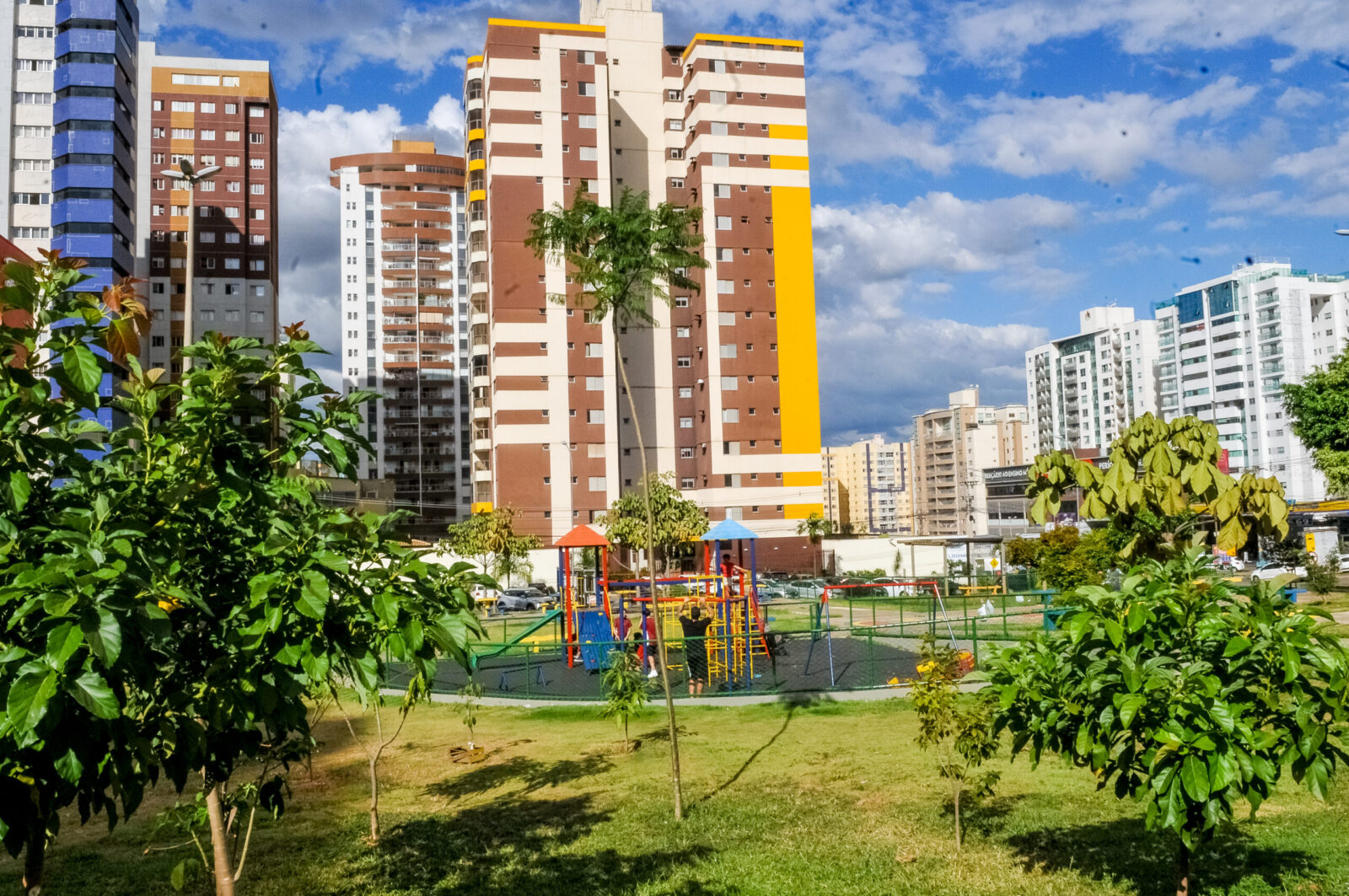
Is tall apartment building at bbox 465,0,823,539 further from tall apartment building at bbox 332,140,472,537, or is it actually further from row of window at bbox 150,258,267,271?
tall apartment building at bbox 332,140,472,537

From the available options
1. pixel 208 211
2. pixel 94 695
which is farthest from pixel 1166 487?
pixel 208 211

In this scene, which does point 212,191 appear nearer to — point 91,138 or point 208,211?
point 208,211

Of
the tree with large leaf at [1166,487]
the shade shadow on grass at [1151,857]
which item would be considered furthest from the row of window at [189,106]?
the shade shadow on grass at [1151,857]

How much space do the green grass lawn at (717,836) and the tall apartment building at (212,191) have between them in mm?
83960

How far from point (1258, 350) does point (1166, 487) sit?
450 feet

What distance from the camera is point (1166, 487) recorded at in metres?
9.82

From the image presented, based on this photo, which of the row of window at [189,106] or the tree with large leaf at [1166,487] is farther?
the row of window at [189,106]

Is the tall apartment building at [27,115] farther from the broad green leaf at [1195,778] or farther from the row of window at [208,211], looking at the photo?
the broad green leaf at [1195,778]

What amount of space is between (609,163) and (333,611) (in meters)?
67.3

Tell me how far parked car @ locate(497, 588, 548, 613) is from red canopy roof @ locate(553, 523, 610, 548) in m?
23.7

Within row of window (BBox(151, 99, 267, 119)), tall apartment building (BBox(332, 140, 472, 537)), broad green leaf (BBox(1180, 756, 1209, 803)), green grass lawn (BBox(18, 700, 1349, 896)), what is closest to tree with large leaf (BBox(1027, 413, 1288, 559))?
green grass lawn (BBox(18, 700, 1349, 896))

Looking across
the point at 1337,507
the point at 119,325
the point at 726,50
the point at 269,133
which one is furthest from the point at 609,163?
the point at 119,325

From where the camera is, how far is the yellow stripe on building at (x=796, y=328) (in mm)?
71438

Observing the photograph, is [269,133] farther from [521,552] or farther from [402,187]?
[521,552]
